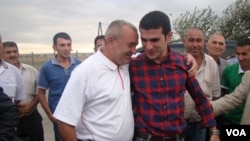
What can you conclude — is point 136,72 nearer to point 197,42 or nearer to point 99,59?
point 99,59

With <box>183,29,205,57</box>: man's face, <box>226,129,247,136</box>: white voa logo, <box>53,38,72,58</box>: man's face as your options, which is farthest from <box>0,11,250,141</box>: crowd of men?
<box>53,38,72,58</box>: man's face

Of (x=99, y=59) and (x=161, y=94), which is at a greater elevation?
(x=99, y=59)

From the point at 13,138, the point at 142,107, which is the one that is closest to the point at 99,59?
the point at 142,107

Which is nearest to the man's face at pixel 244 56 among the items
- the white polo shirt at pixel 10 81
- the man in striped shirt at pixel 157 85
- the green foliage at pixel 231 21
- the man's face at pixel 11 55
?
the man in striped shirt at pixel 157 85

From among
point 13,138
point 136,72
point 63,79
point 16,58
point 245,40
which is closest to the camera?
point 13,138

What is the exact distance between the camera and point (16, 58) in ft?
15.4

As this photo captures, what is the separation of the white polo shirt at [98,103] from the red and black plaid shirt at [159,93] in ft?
0.32

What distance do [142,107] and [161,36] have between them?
1.89 ft

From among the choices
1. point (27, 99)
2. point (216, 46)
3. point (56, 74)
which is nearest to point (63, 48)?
point (56, 74)

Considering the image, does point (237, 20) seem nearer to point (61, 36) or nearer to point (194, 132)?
point (61, 36)

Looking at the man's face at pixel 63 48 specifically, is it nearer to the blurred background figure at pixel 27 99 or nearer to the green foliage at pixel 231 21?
the blurred background figure at pixel 27 99

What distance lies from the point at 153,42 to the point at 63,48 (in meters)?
2.26

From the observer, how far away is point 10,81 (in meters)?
3.84

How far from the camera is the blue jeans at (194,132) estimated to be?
3594 millimetres
